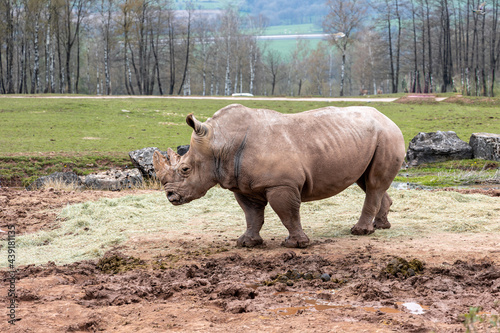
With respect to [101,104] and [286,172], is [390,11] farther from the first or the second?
[286,172]

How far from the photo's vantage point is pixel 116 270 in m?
7.52

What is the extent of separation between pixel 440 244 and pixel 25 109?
35.0 m

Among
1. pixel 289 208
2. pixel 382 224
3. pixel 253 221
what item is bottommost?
pixel 382 224

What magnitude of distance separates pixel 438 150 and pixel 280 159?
49.4ft

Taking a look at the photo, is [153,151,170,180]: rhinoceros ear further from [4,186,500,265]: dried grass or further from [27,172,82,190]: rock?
[27,172,82,190]: rock

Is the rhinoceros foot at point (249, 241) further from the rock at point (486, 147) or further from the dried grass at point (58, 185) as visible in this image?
the rock at point (486, 147)

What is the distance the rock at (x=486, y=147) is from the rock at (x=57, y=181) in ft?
47.3

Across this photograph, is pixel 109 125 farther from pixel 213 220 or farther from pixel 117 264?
pixel 117 264

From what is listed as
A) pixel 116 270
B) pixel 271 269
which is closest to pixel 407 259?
pixel 271 269

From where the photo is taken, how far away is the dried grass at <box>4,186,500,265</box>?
29.4ft

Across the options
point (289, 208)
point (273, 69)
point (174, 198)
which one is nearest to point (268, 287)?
point (289, 208)

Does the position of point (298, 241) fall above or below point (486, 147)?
below

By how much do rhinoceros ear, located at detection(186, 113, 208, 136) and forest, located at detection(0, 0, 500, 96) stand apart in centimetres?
4105

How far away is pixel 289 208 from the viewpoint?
26.0 ft
